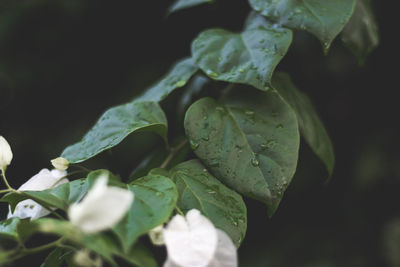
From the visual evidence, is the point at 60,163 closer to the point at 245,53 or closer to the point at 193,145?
the point at 193,145

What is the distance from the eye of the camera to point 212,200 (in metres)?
0.48

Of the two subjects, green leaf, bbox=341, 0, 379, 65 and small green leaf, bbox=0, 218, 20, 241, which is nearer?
small green leaf, bbox=0, 218, 20, 241

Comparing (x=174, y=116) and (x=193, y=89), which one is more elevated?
(x=193, y=89)

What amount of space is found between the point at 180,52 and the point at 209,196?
1258mm

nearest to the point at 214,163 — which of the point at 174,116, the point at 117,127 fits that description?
the point at 117,127

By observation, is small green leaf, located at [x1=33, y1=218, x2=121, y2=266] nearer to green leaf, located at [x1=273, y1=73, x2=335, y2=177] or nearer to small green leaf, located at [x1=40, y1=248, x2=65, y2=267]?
small green leaf, located at [x1=40, y1=248, x2=65, y2=267]

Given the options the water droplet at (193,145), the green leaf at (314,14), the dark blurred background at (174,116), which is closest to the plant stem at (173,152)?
the water droplet at (193,145)

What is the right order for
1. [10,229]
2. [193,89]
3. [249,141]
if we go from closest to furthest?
1. [10,229]
2. [249,141]
3. [193,89]

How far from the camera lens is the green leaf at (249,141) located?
506 mm

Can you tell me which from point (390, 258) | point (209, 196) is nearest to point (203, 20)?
point (390, 258)

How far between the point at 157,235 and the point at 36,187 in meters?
0.20

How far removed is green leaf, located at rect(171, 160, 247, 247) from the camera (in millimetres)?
455

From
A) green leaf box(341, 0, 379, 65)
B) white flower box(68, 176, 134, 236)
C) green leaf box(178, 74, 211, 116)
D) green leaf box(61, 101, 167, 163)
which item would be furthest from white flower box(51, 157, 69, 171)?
green leaf box(341, 0, 379, 65)

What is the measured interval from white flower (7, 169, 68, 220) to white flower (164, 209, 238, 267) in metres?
0.19
